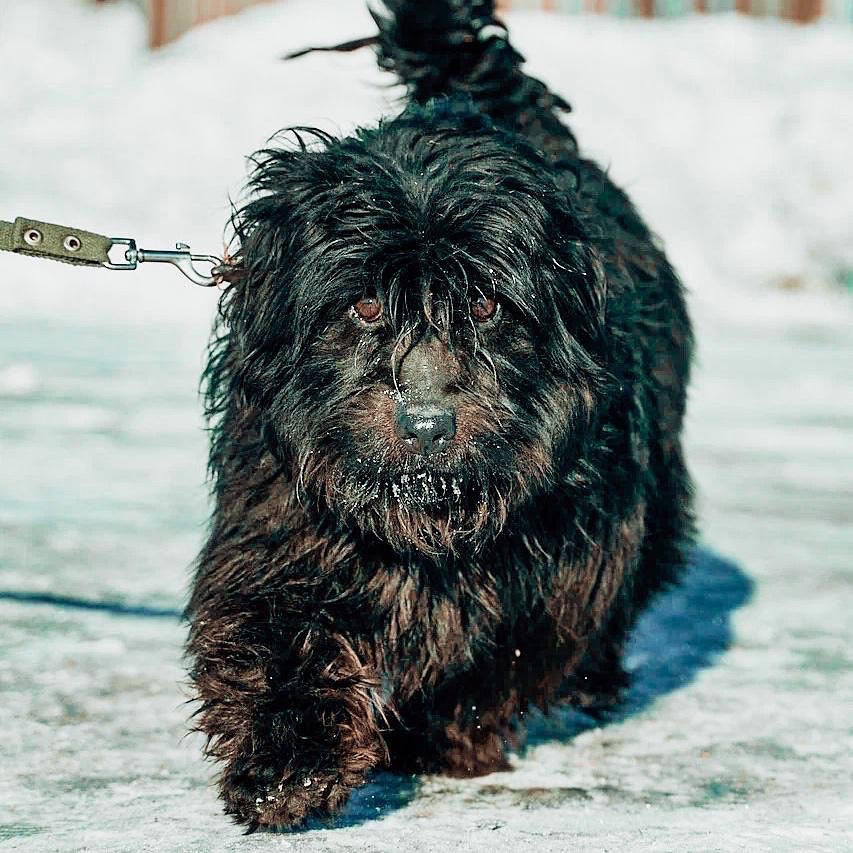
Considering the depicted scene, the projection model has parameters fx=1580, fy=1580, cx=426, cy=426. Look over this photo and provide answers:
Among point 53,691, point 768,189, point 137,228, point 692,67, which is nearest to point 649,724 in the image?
point 53,691

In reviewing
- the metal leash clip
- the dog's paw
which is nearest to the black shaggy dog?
the dog's paw

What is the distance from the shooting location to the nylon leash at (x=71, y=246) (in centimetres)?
371

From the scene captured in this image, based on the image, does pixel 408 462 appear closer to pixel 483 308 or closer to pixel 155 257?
pixel 483 308

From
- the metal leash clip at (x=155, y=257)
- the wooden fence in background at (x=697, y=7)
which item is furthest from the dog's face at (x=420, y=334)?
the wooden fence in background at (x=697, y=7)

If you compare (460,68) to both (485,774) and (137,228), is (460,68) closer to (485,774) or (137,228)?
(485,774)

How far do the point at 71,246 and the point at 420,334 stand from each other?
109cm

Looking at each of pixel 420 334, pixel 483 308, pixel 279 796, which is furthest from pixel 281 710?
pixel 483 308

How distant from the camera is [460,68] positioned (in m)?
4.74

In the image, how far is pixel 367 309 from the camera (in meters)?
3.29

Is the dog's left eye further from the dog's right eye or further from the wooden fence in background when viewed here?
the wooden fence in background

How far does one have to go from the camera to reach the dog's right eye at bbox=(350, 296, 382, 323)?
3271 millimetres

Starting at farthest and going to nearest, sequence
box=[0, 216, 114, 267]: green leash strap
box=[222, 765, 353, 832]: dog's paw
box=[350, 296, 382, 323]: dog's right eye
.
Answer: box=[0, 216, 114, 267]: green leash strap, box=[350, 296, 382, 323]: dog's right eye, box=[222, 765, 353, 832]: dog's paw

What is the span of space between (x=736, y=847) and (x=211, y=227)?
1020 centimetres

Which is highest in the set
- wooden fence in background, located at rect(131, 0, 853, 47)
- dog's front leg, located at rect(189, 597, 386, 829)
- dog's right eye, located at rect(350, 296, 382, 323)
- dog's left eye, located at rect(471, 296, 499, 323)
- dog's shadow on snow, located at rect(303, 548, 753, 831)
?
wooden fence in background, located at rect(131, 0, 853, 47)
